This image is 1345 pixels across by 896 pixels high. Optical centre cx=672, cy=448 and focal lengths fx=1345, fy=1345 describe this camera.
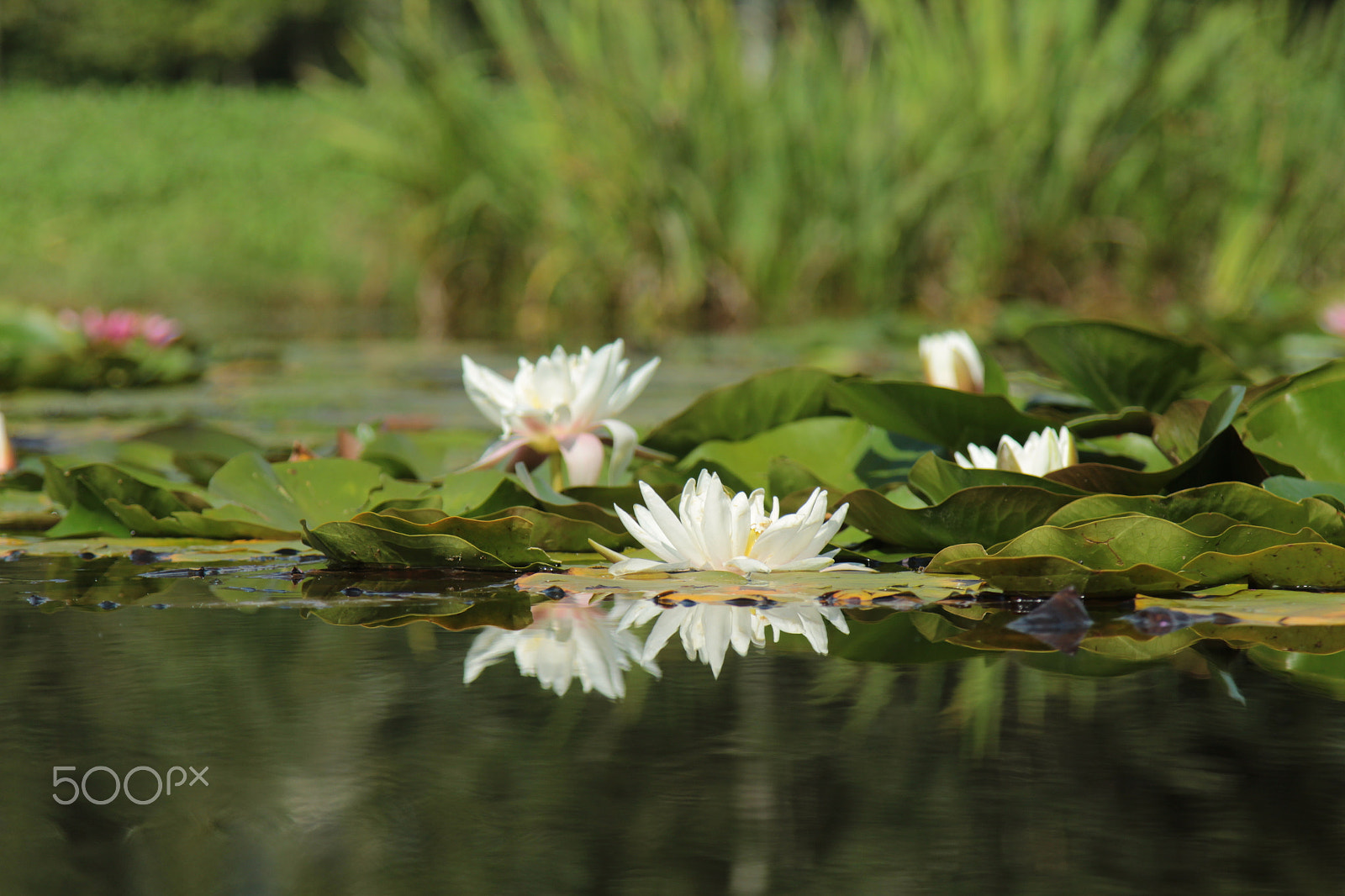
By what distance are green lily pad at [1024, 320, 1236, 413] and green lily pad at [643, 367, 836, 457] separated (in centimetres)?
24

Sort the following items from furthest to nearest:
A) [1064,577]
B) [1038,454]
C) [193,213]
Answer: [193,213] < [1038,454] < [1064,577]

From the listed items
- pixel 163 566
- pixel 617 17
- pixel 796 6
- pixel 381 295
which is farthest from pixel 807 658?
pixel 381 295

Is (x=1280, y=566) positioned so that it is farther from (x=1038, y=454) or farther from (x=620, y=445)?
(x=620, y=445)

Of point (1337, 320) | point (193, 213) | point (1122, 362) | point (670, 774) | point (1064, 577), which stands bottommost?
point (670, 774)

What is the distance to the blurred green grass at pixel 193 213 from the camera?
895 cm

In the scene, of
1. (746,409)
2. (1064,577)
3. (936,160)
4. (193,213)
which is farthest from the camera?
(193,213)

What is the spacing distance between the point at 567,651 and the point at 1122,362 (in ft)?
2.85

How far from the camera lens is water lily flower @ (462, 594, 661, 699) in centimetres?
82

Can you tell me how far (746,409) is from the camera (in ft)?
4.91

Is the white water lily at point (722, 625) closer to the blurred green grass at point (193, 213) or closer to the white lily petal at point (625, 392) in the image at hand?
the white lily petal at point (625, 392)

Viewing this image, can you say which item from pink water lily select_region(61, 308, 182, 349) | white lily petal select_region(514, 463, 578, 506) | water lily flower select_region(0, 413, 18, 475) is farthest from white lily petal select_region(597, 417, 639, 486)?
pink water lily select_region(61, 308, 182, 349)

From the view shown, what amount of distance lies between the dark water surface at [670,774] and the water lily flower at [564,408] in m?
0.51

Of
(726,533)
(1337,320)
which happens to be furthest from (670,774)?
(1337,320)

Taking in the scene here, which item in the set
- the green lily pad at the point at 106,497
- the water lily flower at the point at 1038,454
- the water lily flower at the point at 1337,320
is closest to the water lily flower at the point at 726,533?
the water lily flower at the point at 1038,454
